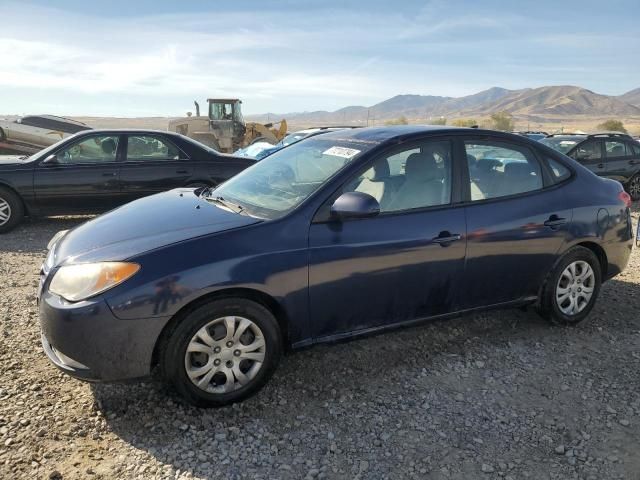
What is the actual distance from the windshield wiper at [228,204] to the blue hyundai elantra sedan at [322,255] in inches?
1.0

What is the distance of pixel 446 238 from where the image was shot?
11.2ft

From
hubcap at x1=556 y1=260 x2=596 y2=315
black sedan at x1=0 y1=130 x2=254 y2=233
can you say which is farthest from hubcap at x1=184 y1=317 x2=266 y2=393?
black sedan at x1=0 y1=130 x2=254 y2=233

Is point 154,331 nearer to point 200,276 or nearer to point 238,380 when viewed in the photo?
point 200,276

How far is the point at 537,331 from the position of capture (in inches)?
164

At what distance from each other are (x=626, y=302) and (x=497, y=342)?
175cm

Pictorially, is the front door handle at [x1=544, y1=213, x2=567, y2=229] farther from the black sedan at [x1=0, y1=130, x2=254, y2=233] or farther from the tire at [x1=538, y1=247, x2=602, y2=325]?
the black sedan at [x1=0, y1=130, x2=254, y2=233]

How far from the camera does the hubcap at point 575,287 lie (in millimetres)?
4098

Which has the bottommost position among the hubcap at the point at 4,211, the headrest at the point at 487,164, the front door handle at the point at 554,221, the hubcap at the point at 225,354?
the hubcap at the point at 225,354

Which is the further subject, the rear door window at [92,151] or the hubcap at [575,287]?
the rear door window at [92,151]

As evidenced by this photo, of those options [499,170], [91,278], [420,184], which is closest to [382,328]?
[420,184]

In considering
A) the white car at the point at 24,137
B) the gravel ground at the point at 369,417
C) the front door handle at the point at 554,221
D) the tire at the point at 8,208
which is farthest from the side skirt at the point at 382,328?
the white car at the point at 24,137

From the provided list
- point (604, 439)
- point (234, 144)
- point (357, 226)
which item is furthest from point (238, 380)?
point (234, 144)

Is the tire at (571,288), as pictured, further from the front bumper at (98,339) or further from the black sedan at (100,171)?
the black sedan at (100,171)

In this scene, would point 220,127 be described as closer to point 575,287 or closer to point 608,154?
point 608,154
